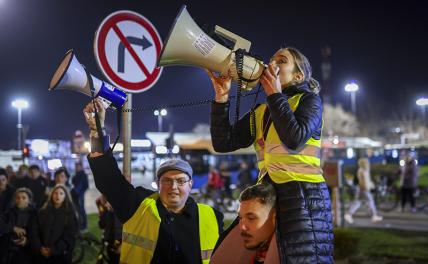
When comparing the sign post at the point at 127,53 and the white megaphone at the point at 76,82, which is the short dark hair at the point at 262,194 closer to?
the white megaphone at the point at 76,82

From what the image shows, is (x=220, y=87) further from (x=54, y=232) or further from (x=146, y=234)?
(x=54, y=232)

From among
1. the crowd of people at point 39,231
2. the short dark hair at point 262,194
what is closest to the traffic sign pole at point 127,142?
the short dark hair at point 262,194

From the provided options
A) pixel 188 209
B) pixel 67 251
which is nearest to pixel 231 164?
pixel 67 251

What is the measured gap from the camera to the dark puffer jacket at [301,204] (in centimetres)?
215

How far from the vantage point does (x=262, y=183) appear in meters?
2.31

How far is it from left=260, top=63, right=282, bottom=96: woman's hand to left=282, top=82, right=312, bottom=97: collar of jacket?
0.16 m

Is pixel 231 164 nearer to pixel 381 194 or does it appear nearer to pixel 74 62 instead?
pixel 381 194

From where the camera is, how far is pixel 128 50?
4234mm

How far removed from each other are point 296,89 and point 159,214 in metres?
1.29

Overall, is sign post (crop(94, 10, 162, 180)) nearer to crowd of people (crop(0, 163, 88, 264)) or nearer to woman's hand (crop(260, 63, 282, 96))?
woman's hand (crop(260, 63, 282, 96))

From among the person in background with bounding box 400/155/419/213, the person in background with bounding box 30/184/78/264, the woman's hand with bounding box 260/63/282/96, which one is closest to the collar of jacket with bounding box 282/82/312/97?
the woman's hand with bounding box 260/63/282/96

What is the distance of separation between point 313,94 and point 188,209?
1320 millimetres

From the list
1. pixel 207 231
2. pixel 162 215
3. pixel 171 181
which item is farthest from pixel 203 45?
pixel 207 231

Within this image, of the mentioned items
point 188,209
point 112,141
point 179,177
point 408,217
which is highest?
point 112,141
